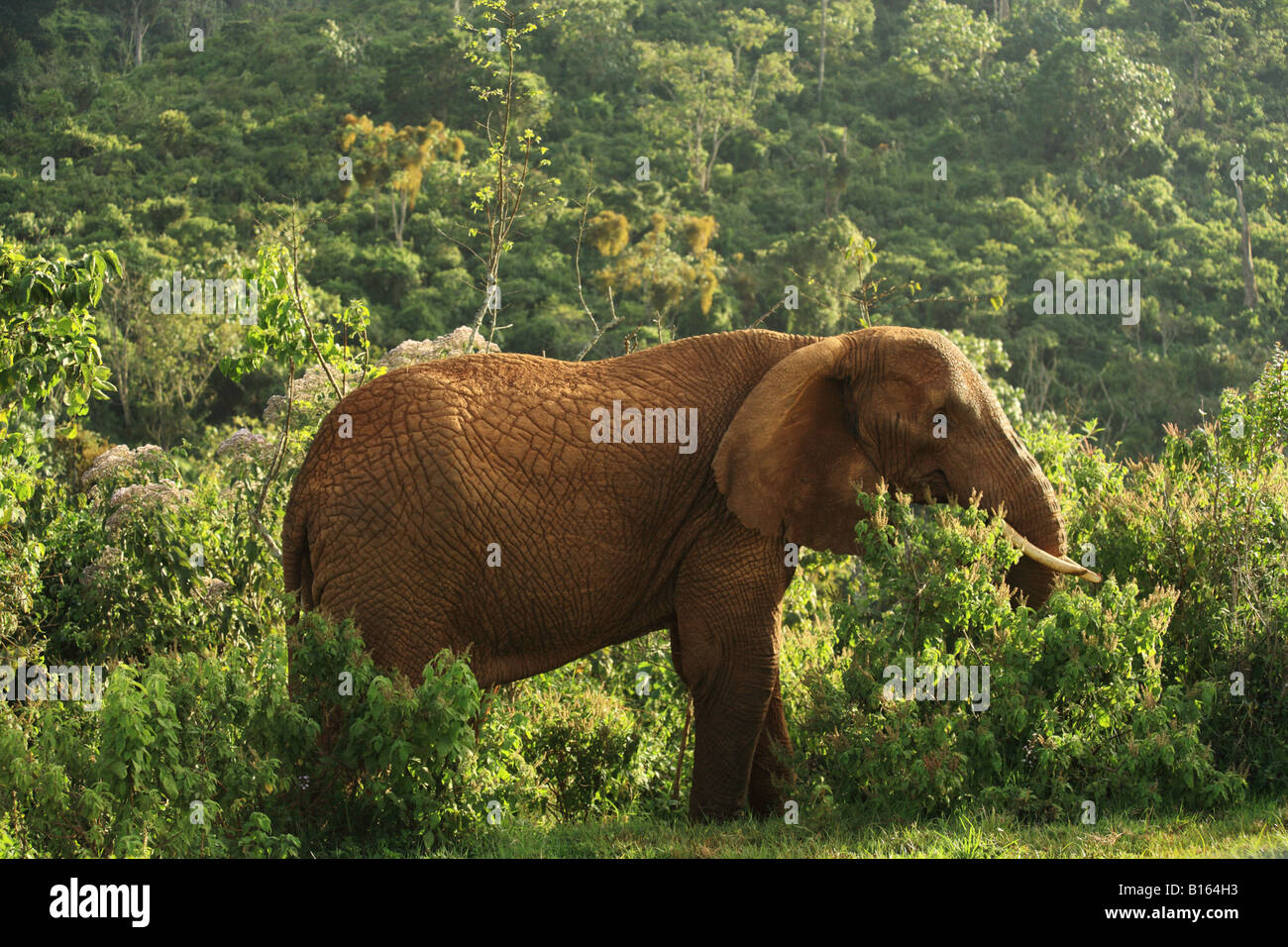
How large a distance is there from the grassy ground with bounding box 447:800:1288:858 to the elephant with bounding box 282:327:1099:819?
56cm

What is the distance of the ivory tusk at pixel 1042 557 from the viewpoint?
7.38 metres

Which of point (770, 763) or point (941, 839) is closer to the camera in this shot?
point (941, 839)

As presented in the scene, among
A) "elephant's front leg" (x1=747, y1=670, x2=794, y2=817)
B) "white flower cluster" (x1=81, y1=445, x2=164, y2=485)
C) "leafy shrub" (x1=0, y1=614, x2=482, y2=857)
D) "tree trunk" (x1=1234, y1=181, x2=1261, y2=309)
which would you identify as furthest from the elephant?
"tree trunk" (x1=1234, y1=181, x2=1261, y2=309)

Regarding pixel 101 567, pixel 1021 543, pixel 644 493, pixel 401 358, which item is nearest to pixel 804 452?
pixel 644 493

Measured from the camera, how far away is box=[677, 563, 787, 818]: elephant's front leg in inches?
293

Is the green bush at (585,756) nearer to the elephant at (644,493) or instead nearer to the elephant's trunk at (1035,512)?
the elephant at (644,493)

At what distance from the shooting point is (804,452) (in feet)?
24.9

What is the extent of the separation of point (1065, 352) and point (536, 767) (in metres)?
39.5

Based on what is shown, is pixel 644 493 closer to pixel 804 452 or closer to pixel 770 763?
pixel 804 452

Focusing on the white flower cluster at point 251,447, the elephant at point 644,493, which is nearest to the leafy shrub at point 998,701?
the elephant at point 644,493

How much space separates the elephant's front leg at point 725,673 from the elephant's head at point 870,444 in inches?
18.1

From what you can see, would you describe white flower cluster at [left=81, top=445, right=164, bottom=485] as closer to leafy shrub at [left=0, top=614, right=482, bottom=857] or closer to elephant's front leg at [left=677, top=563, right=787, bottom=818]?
leafy shrub at [left=0, top=614, right=482, bottom=857]

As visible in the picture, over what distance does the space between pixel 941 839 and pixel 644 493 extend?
2.37 metres
